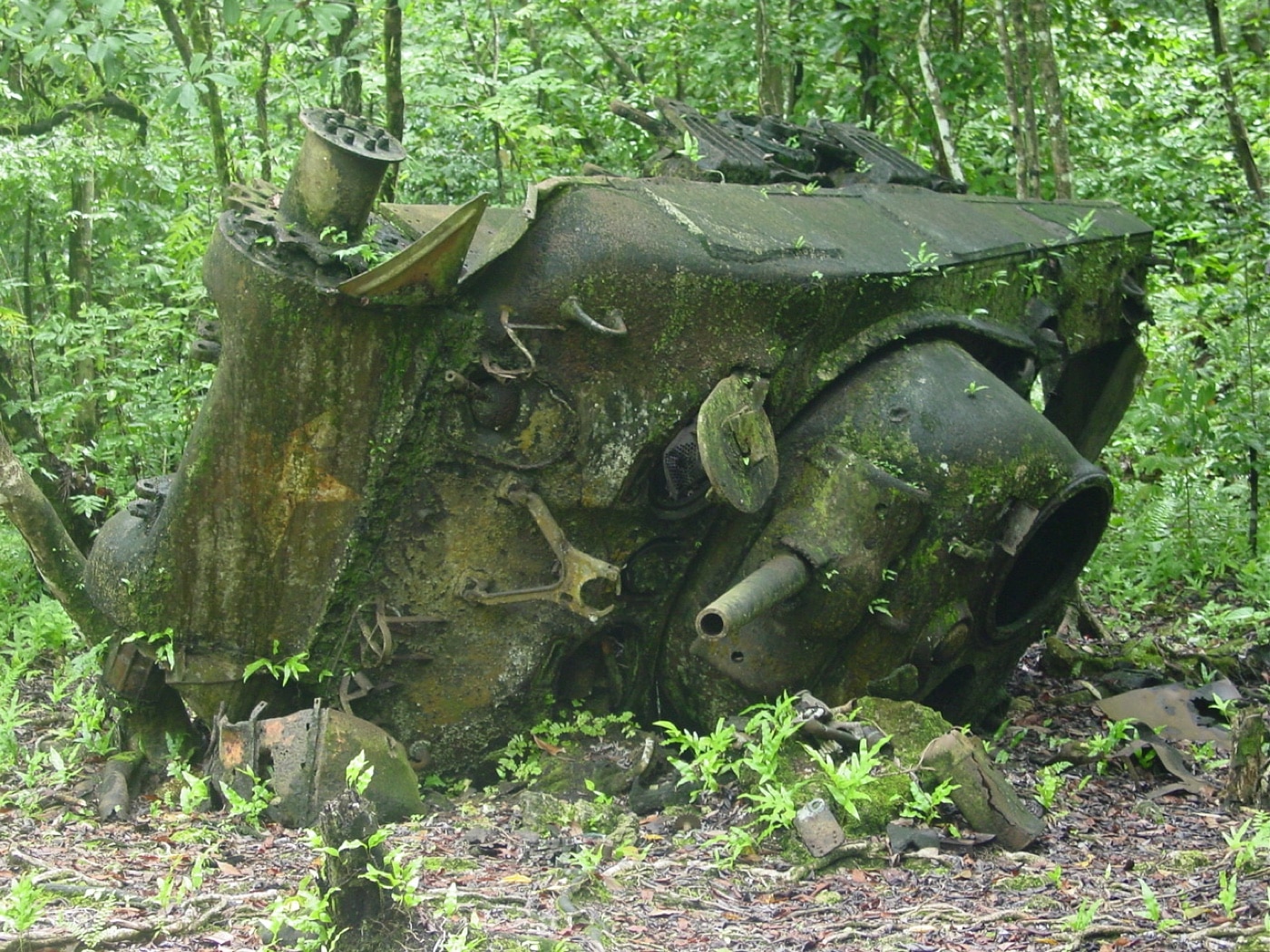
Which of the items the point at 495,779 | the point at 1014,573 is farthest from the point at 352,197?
the point at 1014,573

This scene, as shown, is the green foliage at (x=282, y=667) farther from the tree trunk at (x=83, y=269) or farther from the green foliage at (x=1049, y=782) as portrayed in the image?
the tree trunk at (x=83, y=269)

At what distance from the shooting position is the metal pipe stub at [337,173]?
4.75 metres

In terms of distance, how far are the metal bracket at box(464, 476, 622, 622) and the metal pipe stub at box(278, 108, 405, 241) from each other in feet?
3.67

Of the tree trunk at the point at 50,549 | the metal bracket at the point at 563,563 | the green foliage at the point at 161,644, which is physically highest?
the metal bracket at the point at 563,563

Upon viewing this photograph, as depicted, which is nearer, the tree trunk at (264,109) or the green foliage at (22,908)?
the green foliage at (22,908)

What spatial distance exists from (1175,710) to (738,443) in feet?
8.24

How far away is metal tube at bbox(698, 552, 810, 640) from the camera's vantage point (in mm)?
4777

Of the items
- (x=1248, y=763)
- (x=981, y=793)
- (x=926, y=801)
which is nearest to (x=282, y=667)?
(x=926, y=801)

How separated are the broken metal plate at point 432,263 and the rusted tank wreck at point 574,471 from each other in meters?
0.01

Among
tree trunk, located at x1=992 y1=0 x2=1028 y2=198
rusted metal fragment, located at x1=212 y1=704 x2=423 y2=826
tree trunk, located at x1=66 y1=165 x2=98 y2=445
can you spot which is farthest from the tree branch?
tree trunk, located at x1=992 y1=0 x2=1028 y2=198

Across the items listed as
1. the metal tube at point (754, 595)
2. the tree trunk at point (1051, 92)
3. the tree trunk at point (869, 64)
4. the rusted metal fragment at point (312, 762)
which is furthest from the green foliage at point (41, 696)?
the tree trunk at point (1051, 92)

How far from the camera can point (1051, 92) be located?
927 centimetres

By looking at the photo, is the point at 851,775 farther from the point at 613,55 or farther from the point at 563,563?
the point at 613,55

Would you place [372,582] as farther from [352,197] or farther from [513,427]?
[352,197]
